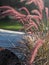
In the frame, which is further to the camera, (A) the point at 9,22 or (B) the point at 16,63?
(A) the point at 9,22

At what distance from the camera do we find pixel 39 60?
4.63 meters

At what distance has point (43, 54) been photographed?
4.68 m

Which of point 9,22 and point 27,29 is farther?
point 9,22

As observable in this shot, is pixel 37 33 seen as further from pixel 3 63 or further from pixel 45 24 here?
pixel 3 63

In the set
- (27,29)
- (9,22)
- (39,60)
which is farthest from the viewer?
(9,22)

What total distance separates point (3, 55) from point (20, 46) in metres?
0.28

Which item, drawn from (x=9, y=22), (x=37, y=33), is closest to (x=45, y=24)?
(x=37, y=33)

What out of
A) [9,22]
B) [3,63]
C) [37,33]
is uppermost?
[37,33]

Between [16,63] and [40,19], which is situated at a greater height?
[40,19]

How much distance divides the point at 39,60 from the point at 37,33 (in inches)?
17.6

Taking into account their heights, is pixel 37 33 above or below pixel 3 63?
above

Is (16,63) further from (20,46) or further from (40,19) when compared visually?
(40,19)

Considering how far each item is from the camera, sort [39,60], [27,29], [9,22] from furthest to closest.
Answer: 1. [9,22]
2. [27,29]
3. [39,60]

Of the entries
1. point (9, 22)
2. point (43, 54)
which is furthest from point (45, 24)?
point (9, 22)
